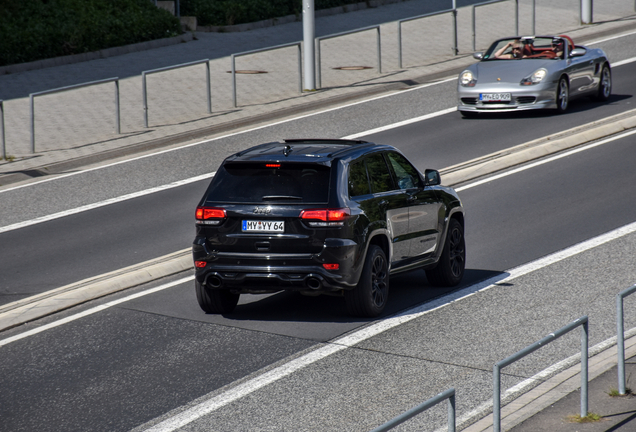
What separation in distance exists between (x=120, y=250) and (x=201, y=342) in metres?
4.13

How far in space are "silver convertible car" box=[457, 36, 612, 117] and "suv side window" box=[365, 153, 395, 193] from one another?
35.1ft

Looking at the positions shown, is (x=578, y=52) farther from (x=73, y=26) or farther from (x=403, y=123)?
(x=73, y=26)

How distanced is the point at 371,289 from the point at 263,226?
1169 millimetres

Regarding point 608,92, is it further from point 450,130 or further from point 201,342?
point 201,342

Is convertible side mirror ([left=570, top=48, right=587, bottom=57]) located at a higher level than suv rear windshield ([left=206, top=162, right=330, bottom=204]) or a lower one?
lower

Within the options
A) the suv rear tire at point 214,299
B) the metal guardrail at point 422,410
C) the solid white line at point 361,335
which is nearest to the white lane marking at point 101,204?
the suv rear tire at point 214,299

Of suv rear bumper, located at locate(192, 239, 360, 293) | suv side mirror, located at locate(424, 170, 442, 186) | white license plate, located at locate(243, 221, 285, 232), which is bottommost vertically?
suv rear bumper, located at locate(192, 239, 360, 293)

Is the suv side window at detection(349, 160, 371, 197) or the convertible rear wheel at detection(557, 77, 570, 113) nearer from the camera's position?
the suv side window at detection(349, 160, 371, 197)

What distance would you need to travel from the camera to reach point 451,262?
420 inches

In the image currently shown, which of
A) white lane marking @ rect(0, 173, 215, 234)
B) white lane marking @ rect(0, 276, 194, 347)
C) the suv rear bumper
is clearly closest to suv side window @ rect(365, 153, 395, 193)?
the suv rear bumper

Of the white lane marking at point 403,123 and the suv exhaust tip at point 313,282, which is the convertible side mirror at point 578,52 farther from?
the suv exhaust tip at point 313,282

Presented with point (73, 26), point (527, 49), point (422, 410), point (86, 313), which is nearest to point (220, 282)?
point (86, 313)

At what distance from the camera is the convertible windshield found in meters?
21.1

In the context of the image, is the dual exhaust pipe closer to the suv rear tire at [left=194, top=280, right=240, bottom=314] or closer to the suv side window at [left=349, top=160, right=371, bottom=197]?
the suv rear tire at [left=194, top=280, right=240, bottom=314]
